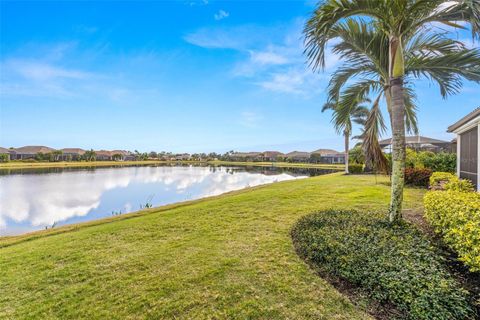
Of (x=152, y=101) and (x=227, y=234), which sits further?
(x=152, y=101)

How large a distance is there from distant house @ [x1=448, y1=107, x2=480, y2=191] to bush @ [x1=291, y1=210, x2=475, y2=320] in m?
4.69

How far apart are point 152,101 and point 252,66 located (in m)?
14.0

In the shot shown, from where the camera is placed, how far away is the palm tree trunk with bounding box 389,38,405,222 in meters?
4.41

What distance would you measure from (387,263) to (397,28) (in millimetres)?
4385

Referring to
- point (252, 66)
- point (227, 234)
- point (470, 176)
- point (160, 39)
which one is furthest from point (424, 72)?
point (160, 39)

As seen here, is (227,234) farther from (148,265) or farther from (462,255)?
(462,255)

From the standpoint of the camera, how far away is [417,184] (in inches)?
446

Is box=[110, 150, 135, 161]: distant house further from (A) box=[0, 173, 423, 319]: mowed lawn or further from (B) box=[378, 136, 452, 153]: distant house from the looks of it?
(A) box=[0, 173, 423, 319]: mowed lawn

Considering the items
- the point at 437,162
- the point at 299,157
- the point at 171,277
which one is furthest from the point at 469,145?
the point at 299,157

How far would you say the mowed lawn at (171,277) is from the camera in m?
2.48

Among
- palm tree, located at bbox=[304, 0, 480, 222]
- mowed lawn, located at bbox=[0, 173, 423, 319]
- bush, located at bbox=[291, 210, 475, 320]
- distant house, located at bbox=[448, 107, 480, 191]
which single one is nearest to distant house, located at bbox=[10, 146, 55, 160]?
mowed lawn, located at bbox=[0, 173, 423, 319]

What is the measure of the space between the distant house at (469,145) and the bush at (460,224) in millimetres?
3827

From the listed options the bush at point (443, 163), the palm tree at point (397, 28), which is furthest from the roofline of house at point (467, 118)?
the bush at point (443, 163)

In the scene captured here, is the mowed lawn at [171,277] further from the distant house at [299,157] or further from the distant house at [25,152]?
the distant house at [25,152]
